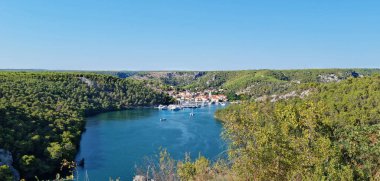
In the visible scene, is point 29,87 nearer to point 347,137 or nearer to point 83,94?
point 83,94

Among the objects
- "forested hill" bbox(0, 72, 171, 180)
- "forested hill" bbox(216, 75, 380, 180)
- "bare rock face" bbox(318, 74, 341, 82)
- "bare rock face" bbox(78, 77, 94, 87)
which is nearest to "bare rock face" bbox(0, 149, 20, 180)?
"forested hill" bbox(0, 72, 171, 180)

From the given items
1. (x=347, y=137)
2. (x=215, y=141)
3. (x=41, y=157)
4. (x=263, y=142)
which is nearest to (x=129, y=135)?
(x=215, y=141)

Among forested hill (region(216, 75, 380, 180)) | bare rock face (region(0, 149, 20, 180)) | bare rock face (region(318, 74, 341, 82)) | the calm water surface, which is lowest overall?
the calm water surface

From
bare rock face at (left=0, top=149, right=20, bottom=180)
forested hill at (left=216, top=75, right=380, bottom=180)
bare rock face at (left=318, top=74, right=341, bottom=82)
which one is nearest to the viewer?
forested hill at (left=216, top=75, right=380, bottom=180)

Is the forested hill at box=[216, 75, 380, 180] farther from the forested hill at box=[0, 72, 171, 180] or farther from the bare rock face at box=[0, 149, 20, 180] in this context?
the bare rock face at box=[0, 149, 20, 180]

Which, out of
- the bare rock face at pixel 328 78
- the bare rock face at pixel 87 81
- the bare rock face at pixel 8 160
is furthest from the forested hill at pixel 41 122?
the bare rock face at pixel 328 78

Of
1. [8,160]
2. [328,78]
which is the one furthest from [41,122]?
[328,78]

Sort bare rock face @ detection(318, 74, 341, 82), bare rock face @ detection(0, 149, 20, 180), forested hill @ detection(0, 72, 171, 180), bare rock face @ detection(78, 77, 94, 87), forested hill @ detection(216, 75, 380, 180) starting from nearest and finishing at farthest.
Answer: forested hill @ detection(216, 75, 380, 180), bare rock face @ detection(0, 149, 20, 180), forested hill @ detection(0, 72, 171, 180), bare rock face @ detection(78, 77, 94, 87), bare rock face @ detection(318, 74, 341, 82)
